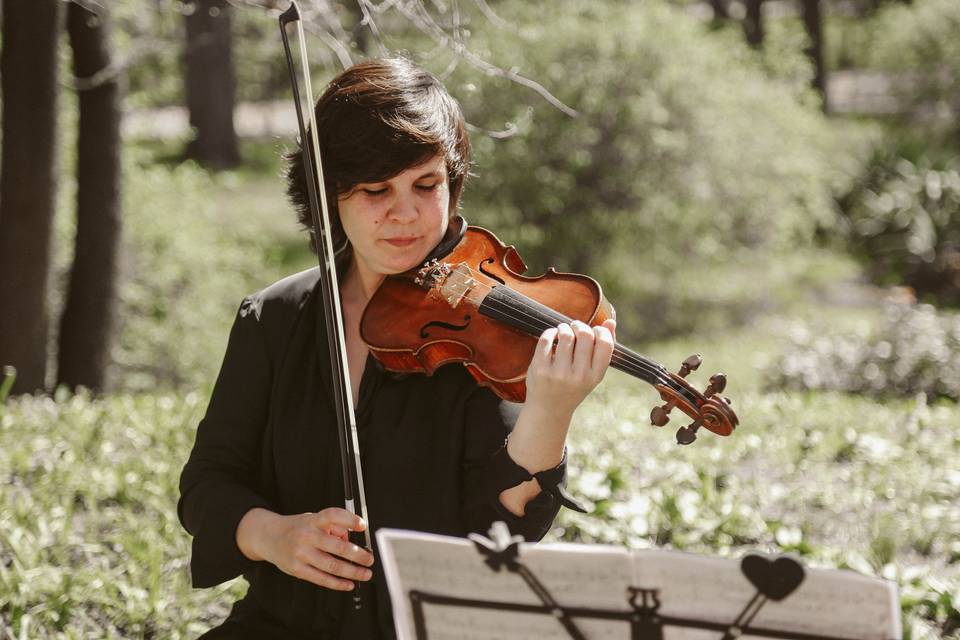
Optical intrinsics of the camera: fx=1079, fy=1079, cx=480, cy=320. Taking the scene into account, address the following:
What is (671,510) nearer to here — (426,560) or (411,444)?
(411,444)

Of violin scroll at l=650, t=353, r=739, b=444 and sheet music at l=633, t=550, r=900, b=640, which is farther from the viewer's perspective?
violin scroll at l=650, t=353, r=739, b=444

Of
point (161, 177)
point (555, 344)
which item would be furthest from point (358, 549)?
point (161, 177)

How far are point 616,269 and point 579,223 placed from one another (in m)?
0.81

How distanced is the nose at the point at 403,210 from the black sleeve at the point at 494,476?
Answer: 33 centimetres

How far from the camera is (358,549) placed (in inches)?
66.1

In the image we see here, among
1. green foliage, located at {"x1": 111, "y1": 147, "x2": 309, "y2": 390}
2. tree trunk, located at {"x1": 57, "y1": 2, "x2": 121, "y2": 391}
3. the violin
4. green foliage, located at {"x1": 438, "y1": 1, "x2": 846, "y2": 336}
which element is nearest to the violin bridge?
the violin

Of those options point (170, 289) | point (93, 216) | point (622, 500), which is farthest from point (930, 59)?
point (622, 500)

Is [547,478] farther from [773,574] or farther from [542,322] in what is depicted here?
[773,574]

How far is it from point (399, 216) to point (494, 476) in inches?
19.2

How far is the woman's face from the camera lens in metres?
1.92

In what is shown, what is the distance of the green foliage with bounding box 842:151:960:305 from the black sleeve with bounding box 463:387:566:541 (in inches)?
342

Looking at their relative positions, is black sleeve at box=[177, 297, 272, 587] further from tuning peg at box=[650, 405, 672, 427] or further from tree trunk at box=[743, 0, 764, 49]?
tree trunk at box=[743, 0, 764, 49]

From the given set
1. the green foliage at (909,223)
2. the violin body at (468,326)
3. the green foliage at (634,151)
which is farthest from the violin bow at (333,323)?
the green foliage at (909,223)

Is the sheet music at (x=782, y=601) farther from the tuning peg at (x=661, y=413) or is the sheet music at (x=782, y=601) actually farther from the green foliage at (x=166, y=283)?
the green foliage at (x=166, y=283)
